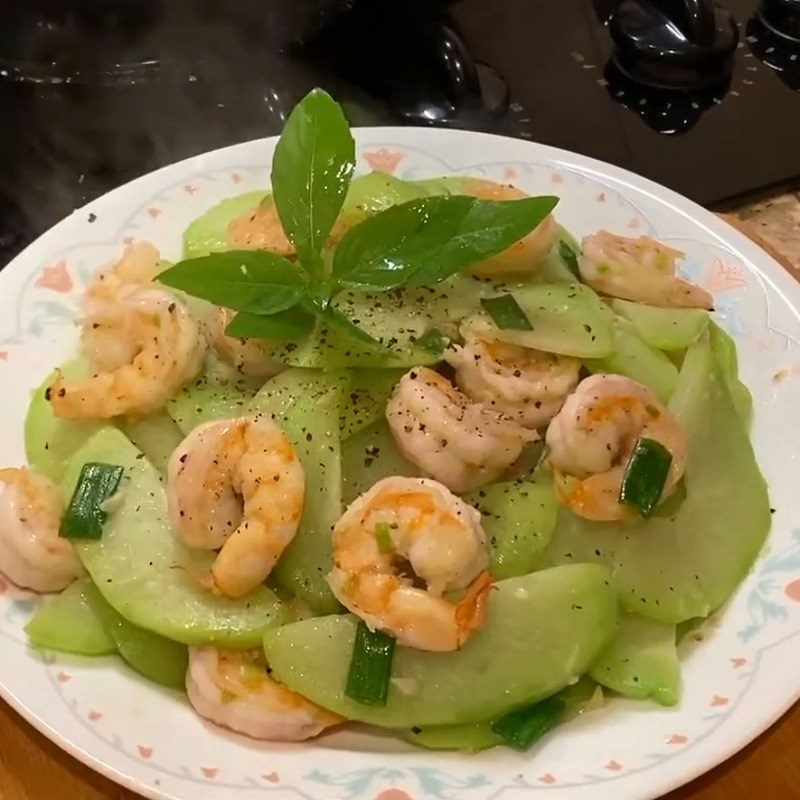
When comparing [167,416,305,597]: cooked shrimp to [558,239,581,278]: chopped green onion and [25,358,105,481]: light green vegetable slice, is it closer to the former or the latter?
[25,358,105,481]: light green vegetable slice

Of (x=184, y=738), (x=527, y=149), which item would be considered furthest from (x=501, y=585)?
(x=527, y=149)

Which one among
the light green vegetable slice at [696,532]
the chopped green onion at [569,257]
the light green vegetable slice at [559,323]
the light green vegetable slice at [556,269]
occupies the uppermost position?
the light green vegetable slice at [559,323]

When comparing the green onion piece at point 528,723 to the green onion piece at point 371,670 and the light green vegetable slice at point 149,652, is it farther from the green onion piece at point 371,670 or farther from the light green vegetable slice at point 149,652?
the light green vegetable slice at point 149,652

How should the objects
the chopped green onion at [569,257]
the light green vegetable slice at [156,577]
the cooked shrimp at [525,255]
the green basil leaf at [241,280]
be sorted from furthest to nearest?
the chopped green onion at [569,257], the cooked shrimp at [525,255], the green basil leaf at [241,280], the light green vegetable slice at [156,577]

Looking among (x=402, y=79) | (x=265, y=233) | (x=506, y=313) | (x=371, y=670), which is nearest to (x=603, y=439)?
(x=506, y=313)

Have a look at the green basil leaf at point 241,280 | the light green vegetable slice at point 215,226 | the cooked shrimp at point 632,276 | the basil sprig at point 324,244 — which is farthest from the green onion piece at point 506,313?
the light green vegetable slice at point 215,226

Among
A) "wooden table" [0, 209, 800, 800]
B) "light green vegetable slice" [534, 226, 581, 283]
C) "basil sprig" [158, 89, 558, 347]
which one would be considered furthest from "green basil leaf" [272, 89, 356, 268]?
"wooden table" [0, 209, 800, 800]
